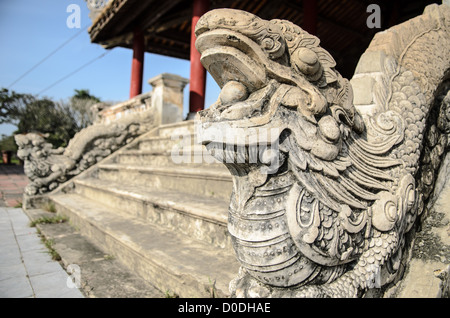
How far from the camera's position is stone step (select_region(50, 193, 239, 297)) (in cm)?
146

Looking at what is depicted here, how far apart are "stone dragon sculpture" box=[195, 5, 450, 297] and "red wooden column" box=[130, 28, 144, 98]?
25.7 feet

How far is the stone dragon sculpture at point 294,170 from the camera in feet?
3.29

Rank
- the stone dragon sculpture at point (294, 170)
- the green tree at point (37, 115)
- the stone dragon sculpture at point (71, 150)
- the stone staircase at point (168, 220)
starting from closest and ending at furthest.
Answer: the stone dragon sculpture at point (294, 170) → the stone staircase at point (168, 220) → the stone dragon sculpture at point (71, 150) → the green tree at point (37, 115)

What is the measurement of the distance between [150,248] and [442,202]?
71.0 inches

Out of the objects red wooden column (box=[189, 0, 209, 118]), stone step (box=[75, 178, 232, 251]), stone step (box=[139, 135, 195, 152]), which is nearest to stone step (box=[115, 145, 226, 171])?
stone step (box=[139, 135, 195, 152])

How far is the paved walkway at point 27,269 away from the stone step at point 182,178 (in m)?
1.19

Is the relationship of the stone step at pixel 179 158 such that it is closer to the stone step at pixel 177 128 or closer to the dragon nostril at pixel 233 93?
the stone step at pixel 177 128

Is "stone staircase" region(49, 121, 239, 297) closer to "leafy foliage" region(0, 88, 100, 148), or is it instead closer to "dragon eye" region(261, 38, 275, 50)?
"dragon eye" region(261, 38, 275, 50)

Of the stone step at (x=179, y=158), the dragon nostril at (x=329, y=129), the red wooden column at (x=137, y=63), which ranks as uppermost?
the red wooden column at (x=137, y=63)

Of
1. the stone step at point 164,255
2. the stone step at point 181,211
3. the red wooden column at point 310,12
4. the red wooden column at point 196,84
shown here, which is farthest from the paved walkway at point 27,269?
the red wooden column at point 310,12

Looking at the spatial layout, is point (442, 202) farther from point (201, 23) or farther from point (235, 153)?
point (201, 23)

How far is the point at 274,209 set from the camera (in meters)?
1.03

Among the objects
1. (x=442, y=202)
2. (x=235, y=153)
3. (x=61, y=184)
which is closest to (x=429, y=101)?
(x=442, y=202)

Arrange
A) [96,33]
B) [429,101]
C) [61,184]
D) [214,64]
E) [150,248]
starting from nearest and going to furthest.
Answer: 1. [214,64]
2. [429,101]
3. [150,248]
4. [61,184]
5. [96,33]
